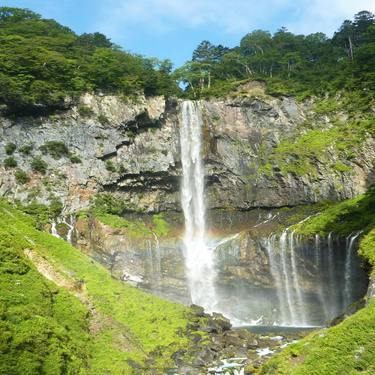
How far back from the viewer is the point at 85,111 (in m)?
40.9

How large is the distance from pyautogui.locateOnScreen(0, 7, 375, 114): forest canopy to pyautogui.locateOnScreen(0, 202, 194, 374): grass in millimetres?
18348

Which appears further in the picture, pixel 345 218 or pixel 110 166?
pixel 110 166

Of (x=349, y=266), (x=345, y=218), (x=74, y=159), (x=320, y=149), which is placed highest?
(x=74, y=159)

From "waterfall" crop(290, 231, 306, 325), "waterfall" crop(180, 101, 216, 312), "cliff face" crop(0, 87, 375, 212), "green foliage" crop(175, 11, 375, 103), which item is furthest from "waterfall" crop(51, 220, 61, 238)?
"green foliage" crop(175, 11, 375, 103)

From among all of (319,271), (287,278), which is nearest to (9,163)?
(287,278)

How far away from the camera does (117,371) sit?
16438 millimetres

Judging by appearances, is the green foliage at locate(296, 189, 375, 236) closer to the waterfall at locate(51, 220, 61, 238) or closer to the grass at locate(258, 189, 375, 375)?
the grass at locate(258, 189, 375, 375)

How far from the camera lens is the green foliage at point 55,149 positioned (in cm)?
3872

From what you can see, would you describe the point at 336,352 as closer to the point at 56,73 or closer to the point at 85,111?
the point at 85,111

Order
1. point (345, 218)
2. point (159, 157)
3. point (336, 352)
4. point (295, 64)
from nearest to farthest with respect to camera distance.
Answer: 1. point (336, 352)
2. point (345, 218)
3. point (159, 157)
4. point (295, 64)

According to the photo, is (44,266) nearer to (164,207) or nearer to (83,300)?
(83,300)

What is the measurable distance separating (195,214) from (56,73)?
18035 mm

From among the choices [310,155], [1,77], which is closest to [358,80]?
[310,155]

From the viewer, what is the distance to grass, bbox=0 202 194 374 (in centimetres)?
1462
